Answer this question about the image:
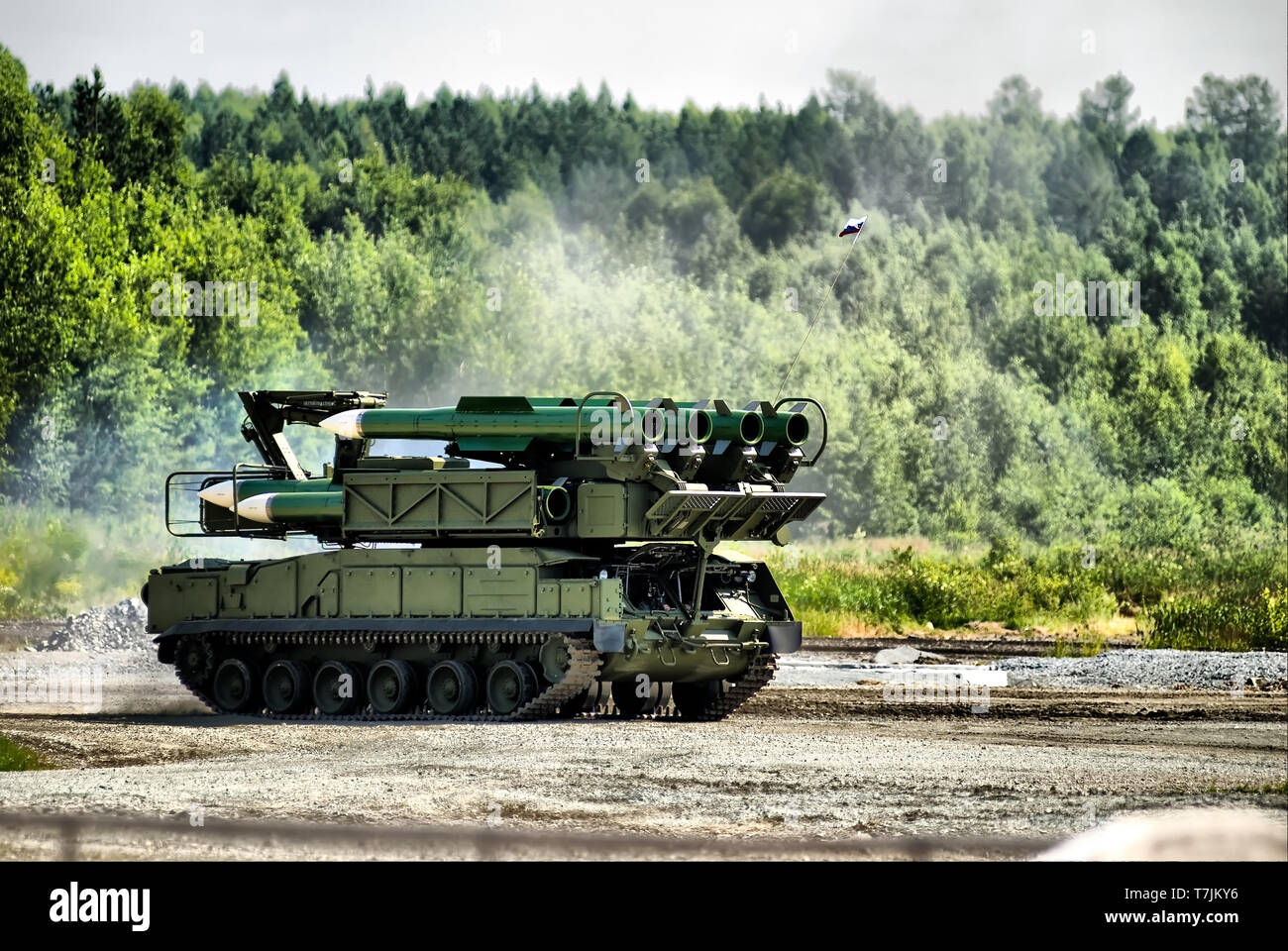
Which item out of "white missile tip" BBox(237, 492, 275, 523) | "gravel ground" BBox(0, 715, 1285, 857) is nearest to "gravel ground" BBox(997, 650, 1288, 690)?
"gravel ground" BBox(0, 715, 1285, 857)

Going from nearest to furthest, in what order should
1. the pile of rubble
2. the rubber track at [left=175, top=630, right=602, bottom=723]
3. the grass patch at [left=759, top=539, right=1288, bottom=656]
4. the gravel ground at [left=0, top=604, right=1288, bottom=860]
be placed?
1. the gravel ground at [left=0, top=604, right=1288, bottom=860]
2. the rubber track at [left=175, top=630, right=602, bottom=723]
3. the pile of rubble
4. the grass patch at [left=759, top=539, right=1288, bottom=656]

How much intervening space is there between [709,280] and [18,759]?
68065 mm

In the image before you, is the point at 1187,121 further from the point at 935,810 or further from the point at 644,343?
the point at 935,810

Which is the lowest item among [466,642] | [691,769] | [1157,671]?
[1157,671]

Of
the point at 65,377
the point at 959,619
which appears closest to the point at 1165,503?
the point at 959,619

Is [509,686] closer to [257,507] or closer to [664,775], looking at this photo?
[257,507]

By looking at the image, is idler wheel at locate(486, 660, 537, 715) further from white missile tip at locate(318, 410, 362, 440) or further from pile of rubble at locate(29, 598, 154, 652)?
pile of rubble at locate(29, 598, 154, 652)

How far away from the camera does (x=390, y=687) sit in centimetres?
2153

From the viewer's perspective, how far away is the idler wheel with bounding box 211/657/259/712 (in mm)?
22672

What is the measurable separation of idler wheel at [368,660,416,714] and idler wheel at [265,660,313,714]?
0.88 metres

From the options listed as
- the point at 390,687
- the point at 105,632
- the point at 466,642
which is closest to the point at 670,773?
the point at 466,642

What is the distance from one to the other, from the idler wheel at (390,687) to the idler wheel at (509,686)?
38.5 inches

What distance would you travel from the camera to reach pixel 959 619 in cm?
3856

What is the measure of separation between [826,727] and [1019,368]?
54252 mm
